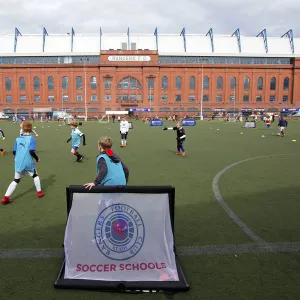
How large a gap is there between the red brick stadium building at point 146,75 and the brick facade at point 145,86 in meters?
0.22

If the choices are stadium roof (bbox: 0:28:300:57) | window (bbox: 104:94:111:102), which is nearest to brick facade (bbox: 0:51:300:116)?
window (bbox: 104:94:111:102)

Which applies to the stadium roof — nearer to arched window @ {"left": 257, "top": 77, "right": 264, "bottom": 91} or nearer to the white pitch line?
arched window @ {"left": 257, "top": 77, "right": 264, "bottom": 91}

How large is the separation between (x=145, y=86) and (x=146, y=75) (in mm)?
2796

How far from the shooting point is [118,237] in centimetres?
352

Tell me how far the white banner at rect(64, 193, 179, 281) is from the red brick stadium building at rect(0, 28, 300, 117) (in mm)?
76011

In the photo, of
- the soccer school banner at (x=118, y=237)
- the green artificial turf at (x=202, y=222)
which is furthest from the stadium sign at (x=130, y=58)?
the soccer school banner at (x=118, y=237)

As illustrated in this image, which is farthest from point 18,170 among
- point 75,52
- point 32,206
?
point 75,52

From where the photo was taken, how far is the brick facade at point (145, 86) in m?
78.4

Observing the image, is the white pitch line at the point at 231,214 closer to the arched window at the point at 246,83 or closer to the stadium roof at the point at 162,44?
the stadium roof at the point at 162,44

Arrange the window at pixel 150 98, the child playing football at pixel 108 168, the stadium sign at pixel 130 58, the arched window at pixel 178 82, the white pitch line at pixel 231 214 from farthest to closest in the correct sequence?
1. the arched window at pixel 178 82
2. the window at pixel 150 98
3. the stadium sign at pixel 130 58
4. the white pitch line at pixel 231 214
5. the child playing football at pixel 108 168

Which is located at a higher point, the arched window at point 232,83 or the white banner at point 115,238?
the arched window at point 232,83

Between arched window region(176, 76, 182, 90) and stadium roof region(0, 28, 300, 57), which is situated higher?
stadium roof region(0, 28, 300, 57)

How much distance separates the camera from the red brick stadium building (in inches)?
3100

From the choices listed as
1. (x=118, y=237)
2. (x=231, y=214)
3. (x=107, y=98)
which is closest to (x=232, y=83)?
(x=107, y=98)
